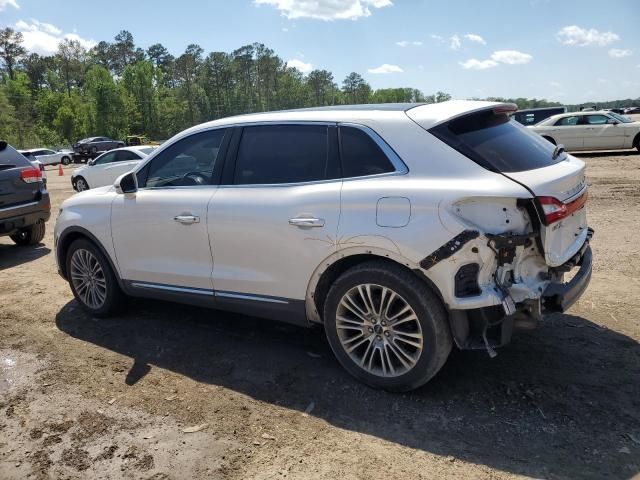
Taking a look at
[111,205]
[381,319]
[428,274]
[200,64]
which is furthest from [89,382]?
[200,64]

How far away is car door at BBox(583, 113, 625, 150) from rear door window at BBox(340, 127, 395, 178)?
17.3 metres

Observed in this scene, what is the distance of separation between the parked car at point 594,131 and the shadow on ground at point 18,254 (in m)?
15.7

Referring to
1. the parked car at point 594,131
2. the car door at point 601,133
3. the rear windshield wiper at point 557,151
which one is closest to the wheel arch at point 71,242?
the rear windshield wiper at point 557,151

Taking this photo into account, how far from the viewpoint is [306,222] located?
3.49m

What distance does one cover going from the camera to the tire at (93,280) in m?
4.89

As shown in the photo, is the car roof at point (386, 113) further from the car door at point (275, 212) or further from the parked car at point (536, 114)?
the parked car at point (536, 114)

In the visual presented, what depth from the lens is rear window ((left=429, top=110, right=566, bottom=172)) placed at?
3211mm

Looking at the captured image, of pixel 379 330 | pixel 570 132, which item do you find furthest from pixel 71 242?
pixel 570 132

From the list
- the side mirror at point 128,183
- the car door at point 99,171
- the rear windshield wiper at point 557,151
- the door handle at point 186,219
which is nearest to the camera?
the rear windshield wiper at point 557,151

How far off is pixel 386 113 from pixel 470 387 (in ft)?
6.26

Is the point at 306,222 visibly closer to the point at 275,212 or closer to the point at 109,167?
the point at 275,212

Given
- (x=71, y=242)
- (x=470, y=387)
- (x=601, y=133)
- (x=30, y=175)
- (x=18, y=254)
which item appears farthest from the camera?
(x=601, y=133)

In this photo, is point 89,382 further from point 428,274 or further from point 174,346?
point 428,274

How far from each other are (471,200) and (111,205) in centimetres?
322
